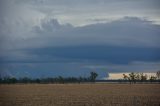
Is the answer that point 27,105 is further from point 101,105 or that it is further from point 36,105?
point 101,105

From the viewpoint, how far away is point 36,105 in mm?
37688

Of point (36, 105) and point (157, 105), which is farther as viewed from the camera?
point (36, 105)

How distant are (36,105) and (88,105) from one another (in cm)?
463

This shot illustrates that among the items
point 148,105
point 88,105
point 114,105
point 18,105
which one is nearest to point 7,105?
point 18,105

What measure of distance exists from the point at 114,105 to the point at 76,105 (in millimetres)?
3389

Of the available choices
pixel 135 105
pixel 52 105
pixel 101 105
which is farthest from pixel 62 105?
pixel 135 105

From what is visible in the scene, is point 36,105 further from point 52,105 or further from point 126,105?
point 126,105

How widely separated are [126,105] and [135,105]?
0.81 metres

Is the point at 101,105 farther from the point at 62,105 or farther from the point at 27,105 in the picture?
the point at 27,105

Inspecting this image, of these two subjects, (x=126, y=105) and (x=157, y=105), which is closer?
(x=157, y=105)

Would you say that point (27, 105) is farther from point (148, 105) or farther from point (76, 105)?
point (148, 105)

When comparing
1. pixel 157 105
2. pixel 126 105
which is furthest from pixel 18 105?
pixel 157 105

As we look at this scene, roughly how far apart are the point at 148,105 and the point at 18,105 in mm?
11470

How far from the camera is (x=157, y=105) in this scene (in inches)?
1374
